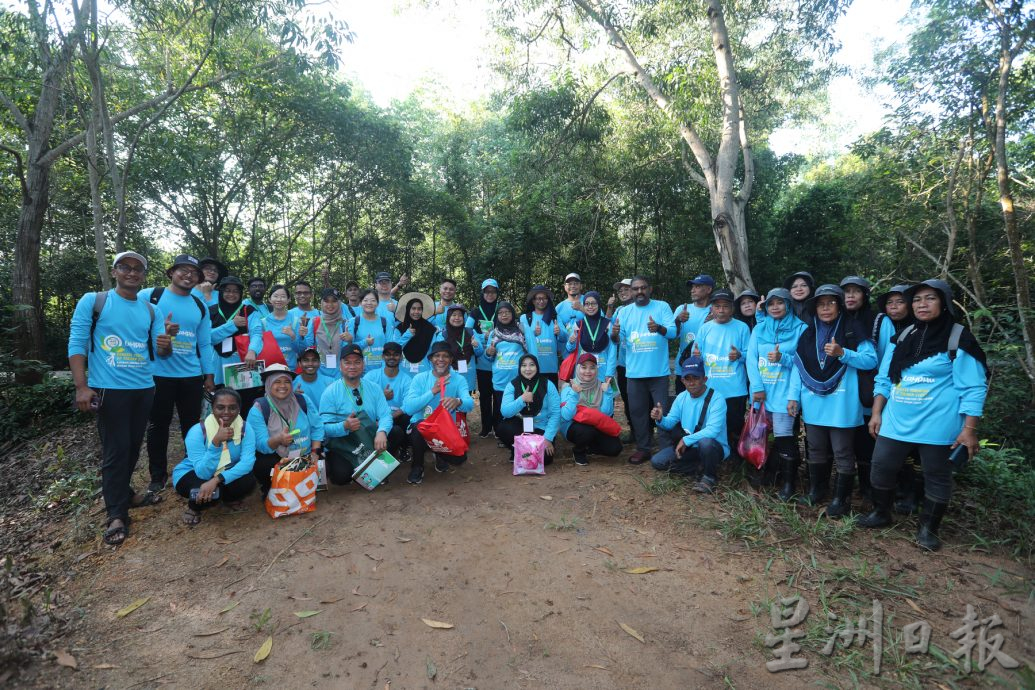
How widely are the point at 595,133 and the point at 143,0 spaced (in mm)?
7786

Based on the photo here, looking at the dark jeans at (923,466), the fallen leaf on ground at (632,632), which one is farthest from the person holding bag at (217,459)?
the dark jeans at (923,466)

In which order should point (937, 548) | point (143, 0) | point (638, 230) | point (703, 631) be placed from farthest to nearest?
point (638, 230) → point (143, 0) → point (937, 548) → point (703, 631)

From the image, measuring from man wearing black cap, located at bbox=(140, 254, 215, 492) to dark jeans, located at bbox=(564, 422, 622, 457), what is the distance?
348cm

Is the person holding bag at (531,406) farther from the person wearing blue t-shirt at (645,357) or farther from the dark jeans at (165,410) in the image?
the dark jeans at (165,410)

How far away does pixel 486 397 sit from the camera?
21.2 feet

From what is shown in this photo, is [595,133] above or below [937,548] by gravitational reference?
above

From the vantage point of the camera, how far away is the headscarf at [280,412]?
14.0ft

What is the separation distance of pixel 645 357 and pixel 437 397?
223cm

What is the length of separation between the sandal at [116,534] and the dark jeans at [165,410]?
2.32 ft

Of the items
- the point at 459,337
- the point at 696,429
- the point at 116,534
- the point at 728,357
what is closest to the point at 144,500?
the point at 116,534

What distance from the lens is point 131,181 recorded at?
10070 millimetres

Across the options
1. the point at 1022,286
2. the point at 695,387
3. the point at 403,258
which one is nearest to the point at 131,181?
the point at 403,258

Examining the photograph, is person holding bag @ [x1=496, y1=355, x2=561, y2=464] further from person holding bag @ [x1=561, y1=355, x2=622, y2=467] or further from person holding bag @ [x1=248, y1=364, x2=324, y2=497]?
person holding bag @ [x1=248, y1=364, x2=324, y2=497]

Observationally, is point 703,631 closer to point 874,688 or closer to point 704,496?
point 874,688
